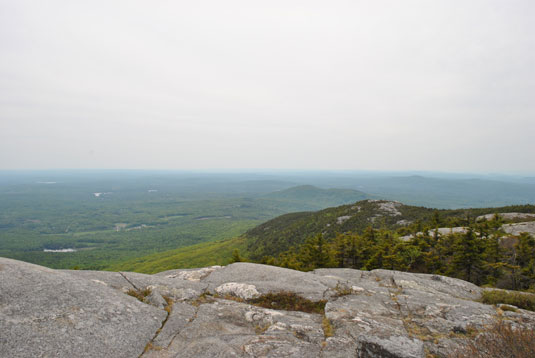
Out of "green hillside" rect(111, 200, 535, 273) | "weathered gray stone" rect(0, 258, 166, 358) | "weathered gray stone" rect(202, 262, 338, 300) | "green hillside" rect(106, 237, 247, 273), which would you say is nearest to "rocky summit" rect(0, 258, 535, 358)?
"weathered gray stone" rect(0, 258, 166, 358)

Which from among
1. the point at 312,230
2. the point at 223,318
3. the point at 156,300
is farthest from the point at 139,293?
the point at 312,230

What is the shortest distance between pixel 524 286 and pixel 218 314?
1116 inches

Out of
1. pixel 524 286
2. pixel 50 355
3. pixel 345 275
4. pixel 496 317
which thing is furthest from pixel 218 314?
pixel 524 286

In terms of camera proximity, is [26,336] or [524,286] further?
[524,286]

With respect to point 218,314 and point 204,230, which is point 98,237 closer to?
point 204,230

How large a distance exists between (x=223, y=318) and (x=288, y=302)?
3735mm

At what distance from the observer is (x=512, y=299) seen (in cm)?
1240

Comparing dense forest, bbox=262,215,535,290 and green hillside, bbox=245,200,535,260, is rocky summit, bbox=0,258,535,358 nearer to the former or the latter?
dense forest, bbox=262,215,535,290

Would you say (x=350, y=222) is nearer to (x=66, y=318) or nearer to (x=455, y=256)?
(x=455, y=256)

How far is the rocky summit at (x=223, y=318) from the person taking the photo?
7445 mm

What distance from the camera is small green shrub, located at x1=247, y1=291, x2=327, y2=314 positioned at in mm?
11531

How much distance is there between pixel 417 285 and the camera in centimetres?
1523

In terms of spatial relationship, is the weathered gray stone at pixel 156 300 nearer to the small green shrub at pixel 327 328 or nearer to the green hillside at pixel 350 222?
the small green shrub at pixel 327 328

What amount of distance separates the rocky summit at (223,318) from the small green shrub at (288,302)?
0.06 m
